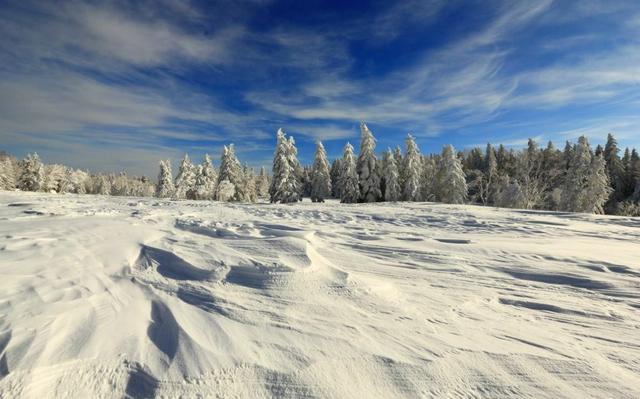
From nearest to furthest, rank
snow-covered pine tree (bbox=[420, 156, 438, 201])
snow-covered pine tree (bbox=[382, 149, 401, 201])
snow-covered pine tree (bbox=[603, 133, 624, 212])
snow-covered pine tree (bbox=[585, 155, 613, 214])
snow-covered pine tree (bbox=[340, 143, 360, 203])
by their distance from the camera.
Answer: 1. snow-covered pine tree (bbox=[585, 155, 613, 214])
2. snow-covered pine tree (bbox=[340, 143, 360, 203])
3. snow-covered pine tree (bbox=[382, 149, 401, 201])
4. snow-covered pine tree (bbox=[420, 156, 438, 201])
5. snow-covered pine tree (bbox=[603, 133, 624, 212])

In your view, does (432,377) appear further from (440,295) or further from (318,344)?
(440,295)

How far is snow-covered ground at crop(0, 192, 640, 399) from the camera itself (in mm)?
1829

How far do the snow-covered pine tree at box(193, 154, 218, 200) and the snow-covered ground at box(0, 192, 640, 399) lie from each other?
4225cm

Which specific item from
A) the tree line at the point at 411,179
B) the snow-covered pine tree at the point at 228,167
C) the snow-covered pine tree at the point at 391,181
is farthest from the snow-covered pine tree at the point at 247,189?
the snow-covered pine tree at the point at 391,181

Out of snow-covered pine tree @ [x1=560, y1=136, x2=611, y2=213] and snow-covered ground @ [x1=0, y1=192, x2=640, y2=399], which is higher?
snow-covered pine tree @ [x1=560, y1=136, x2=611, y2=213]

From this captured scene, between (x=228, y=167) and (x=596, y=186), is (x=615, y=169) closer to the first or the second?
(x=596, y=186)

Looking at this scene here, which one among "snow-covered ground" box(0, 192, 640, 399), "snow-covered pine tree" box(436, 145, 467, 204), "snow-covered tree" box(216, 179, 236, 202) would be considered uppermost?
"snow-covered pine tree" box(436, 145, 467, 204)

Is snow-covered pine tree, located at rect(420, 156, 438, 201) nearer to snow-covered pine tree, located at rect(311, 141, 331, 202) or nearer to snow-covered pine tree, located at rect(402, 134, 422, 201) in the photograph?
snow-covered pine tree, located at rect(402, 134, 422, 201)

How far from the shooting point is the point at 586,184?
103 feet

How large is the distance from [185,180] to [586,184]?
51559mm

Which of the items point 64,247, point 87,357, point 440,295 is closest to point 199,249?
point 64,247

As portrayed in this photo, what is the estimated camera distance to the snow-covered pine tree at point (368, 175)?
37.2 meters

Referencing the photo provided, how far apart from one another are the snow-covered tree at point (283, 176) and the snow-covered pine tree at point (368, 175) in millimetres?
9142

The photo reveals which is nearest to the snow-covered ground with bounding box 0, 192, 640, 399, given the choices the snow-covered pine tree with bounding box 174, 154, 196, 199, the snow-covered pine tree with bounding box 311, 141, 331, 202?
the snow-covered pine tree with bounding box 311, 141, 331, 202
